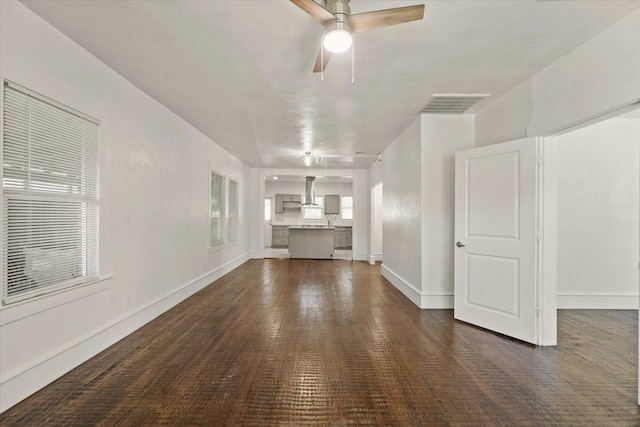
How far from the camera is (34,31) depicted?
2168 mm

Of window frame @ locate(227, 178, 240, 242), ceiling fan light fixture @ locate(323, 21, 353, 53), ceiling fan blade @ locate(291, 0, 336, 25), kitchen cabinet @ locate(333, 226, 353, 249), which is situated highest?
ceiling fan blade @ locate(291, 0, 336, 25)

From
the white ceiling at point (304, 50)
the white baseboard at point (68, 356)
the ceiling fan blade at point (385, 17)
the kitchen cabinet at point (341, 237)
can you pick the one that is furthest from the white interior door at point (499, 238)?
the kitchen cabinet at point (341, 237)

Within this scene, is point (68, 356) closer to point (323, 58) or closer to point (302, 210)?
point (323, 58)

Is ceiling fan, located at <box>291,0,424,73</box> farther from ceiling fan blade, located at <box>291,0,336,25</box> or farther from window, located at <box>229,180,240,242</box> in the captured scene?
window, located at <box>229,180,240,242</box>

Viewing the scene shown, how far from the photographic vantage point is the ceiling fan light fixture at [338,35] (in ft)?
5.82

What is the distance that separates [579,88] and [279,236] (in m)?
10.5

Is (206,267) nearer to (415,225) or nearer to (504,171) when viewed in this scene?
(415,225)

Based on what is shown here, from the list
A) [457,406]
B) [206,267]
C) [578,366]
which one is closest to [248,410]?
[457,406]

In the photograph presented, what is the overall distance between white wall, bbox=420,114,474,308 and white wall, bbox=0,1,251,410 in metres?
3.36

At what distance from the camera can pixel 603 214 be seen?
4.12 m

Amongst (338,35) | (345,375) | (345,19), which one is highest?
(345,19)

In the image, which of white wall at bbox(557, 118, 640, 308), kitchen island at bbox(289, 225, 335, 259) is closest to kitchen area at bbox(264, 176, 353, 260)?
kitchen island at bbox(289, 225, 335, 259)

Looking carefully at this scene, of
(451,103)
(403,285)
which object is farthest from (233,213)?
(451,103)

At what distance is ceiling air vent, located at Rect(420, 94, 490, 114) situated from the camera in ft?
11.5
